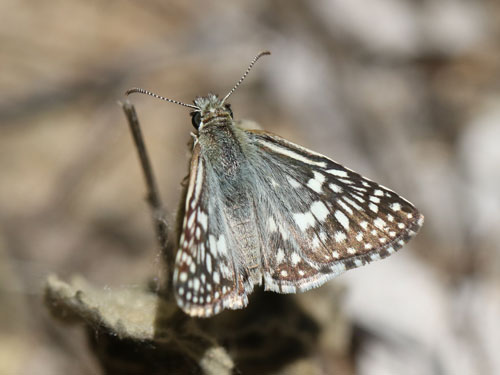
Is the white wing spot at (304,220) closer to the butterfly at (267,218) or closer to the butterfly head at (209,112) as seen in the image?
the butterfly at (267,218)

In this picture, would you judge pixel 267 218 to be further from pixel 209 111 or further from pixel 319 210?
pixel 209 111

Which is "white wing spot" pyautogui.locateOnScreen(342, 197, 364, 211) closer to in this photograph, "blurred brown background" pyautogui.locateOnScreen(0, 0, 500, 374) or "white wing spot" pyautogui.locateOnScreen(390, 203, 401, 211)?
"white wing spot" pyautogui.locateOnScreen(390, 203, 401, 211)

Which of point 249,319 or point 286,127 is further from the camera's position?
point 286,127

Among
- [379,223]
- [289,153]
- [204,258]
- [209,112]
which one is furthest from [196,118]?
[379,223]

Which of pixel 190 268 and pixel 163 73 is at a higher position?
pixel 163 73

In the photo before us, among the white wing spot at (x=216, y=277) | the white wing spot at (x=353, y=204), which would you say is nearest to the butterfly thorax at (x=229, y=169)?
the white wing spot at (x=216, y=277)

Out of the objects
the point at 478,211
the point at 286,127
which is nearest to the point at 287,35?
the point at 286,127

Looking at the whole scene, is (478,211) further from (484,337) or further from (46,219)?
(46,219)
